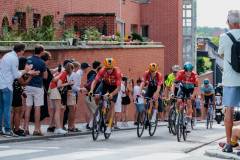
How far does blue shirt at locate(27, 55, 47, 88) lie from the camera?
19.9 meters

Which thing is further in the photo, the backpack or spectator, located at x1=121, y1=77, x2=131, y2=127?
spectator, located at x1=121, y1=77, x2=131, y2=127

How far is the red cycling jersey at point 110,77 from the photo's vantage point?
19984 millimetres

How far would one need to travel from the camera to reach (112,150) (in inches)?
648

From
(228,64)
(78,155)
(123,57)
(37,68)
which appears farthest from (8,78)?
(123,57)

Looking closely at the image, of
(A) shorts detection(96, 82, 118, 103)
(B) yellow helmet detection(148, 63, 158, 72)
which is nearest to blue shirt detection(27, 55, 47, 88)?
→ (A) shorts detection(96, 82, 118, 103)

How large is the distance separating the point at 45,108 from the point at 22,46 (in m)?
2.43

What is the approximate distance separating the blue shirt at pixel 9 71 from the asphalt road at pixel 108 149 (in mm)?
1545

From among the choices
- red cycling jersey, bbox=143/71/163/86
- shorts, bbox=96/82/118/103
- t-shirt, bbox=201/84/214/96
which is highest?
red cycling jersey, bbox=143/71/163/86

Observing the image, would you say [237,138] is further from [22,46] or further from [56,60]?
[56,60]

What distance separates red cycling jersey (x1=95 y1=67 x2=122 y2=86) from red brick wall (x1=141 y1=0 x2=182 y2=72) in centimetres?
3482

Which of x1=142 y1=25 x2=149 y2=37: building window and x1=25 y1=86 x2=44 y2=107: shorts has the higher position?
x1=142 y1=25 x2=149 y2=37: building window

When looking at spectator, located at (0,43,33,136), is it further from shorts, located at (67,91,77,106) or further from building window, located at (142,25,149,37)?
building window, located at (142,25,149,37)

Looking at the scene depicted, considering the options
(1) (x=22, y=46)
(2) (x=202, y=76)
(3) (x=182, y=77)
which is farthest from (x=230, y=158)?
(2) (x=202, y=76)

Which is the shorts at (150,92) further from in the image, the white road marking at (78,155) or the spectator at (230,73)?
the spectator at (230,73)
